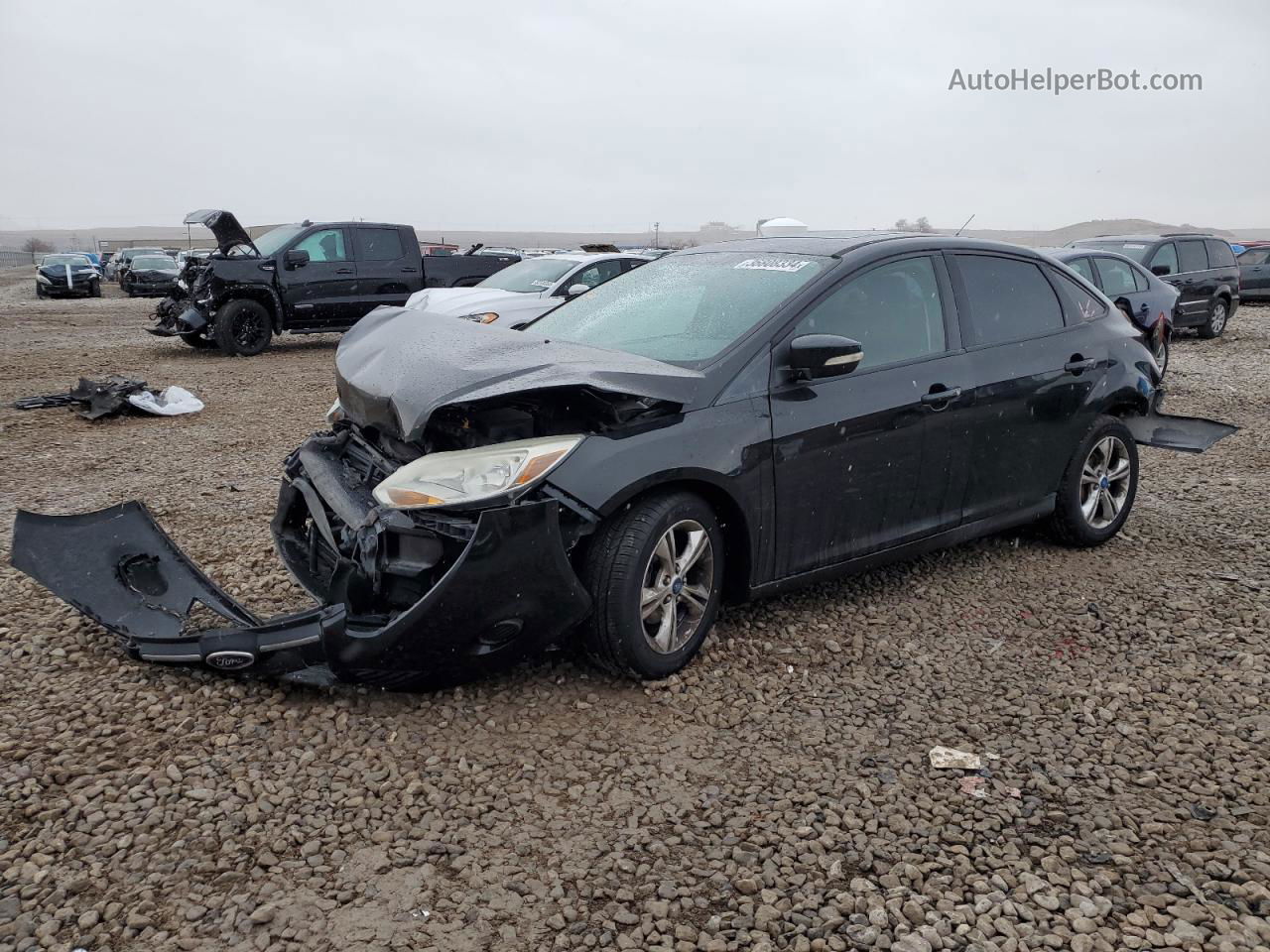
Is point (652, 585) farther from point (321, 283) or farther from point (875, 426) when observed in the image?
point (321, 283)

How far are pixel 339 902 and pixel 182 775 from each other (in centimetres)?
82

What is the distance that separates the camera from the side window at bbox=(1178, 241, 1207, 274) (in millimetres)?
15742

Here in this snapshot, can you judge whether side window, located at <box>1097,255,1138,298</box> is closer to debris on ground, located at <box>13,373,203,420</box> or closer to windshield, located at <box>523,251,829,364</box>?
windshield, located at <box>523,251,829,364</box>

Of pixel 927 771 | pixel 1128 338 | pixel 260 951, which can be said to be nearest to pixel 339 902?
pixel 260 951

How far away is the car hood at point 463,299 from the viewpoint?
36.6 ft

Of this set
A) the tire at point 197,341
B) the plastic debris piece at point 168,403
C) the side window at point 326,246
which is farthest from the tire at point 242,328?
the plastic debris piece at point 168,403

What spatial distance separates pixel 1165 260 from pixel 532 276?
9.76 metres

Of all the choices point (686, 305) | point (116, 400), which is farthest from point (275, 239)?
point (686, 305)

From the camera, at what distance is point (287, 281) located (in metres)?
14.5

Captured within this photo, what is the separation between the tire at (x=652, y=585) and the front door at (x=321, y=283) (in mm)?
→ 12254

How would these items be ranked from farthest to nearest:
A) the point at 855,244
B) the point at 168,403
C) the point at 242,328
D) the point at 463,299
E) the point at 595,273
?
1. the point at 242,328
2. the point at 595,273
3. the point at 463,299
4. the point at 168,403
5. the point at 855,244

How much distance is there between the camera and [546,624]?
3.36 metres

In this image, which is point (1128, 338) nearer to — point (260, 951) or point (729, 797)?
point (729, 797)

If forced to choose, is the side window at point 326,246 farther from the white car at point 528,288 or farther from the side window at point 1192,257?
the side window at point 1192,257
